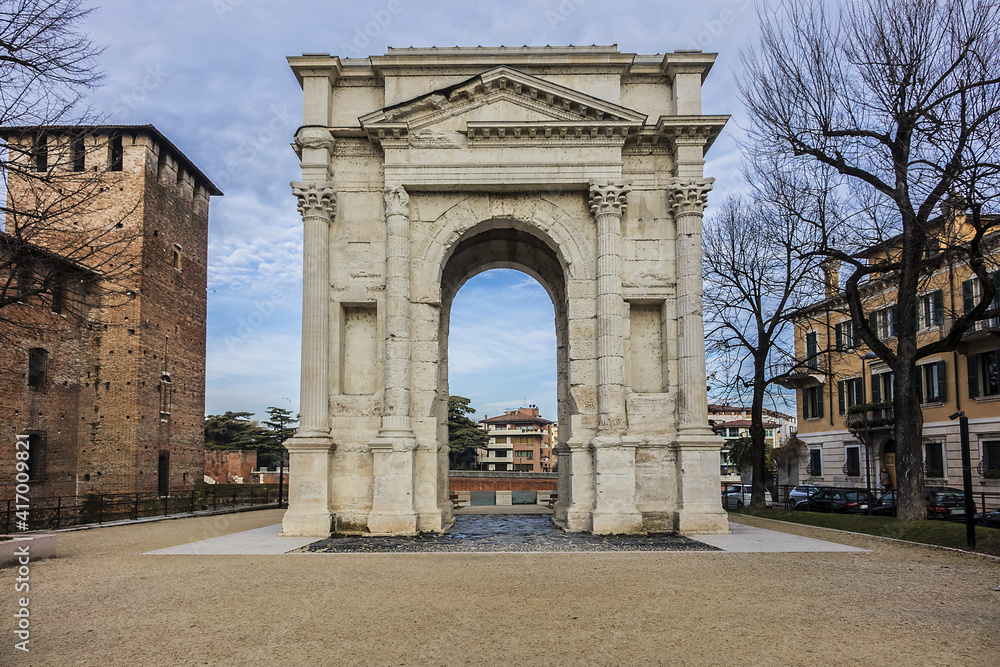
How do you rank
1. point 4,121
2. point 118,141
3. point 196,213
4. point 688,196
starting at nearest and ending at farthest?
point 4,121 → point 688,196 → point 118,141 → point 196,213

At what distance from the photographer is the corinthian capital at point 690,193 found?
18328mm

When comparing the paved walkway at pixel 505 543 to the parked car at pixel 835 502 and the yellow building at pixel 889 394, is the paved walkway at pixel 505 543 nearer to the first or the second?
the parked car at pixel 835 502

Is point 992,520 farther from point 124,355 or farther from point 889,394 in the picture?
point 124,355

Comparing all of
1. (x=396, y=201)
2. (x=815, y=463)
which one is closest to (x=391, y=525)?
(x=396, y=201)

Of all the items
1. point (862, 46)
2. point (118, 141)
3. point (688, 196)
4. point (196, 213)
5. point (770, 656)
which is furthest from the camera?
point (196, 213)

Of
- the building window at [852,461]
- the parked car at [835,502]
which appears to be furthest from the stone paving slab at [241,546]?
the building window at [852,461]

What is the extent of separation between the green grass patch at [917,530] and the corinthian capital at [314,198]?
49.8ft

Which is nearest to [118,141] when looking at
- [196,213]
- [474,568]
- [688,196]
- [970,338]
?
[196,213]

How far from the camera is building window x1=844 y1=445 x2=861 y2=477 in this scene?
128 feet

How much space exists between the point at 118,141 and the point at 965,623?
1412 inches

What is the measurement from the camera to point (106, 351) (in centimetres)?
3200

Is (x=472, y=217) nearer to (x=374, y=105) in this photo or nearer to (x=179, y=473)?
(x=374, y=105)

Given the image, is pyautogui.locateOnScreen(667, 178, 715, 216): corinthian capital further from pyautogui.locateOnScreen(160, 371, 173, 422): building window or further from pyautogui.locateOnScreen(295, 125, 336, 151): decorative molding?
pyautogui.locateOnScreen(160, 371, 173, 422): building window

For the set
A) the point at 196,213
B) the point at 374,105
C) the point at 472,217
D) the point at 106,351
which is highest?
A: the point at 196,213
